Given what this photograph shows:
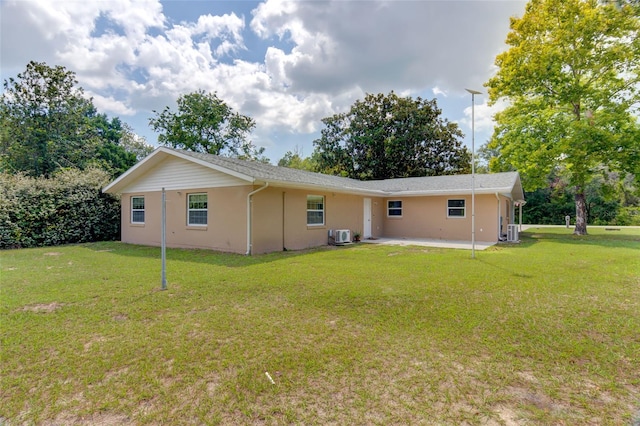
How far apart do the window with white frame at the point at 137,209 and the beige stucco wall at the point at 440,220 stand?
11458 mm

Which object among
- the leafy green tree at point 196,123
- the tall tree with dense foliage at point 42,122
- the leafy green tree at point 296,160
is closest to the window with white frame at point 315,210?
the tall tree with dense foliage at point 42,122

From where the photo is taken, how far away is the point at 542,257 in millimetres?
9094

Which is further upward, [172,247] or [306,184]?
[306,184]

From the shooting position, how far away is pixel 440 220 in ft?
49.7

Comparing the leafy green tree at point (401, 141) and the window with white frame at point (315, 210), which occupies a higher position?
the leafy green tree at point (401, 141)

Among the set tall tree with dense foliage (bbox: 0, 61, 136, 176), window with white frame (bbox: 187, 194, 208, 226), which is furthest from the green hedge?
tall tree with dense foliage (bbox: 0, 61, 136, 176)

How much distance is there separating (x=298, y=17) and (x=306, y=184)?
18.6 feet

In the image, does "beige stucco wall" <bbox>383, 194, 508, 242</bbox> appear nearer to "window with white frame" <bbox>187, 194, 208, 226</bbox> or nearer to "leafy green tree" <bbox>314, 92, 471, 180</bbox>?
"window with white frame" <bbox>187, 194, 208, 226</bbox>

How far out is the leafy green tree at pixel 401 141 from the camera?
92.5 feet

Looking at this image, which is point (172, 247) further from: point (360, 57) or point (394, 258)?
point (360, 57)

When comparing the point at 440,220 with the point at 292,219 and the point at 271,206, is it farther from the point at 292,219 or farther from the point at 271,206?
the point at 271,206

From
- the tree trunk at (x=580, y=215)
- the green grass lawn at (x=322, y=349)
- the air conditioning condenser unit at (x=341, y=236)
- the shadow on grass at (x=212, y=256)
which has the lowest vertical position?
the green grass lawn at (x=322, y=349)

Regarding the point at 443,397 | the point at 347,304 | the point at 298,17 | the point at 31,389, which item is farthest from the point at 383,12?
the point at 31,389

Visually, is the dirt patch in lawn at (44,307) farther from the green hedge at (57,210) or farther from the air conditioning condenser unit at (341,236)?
the green hedge at (57,210)
